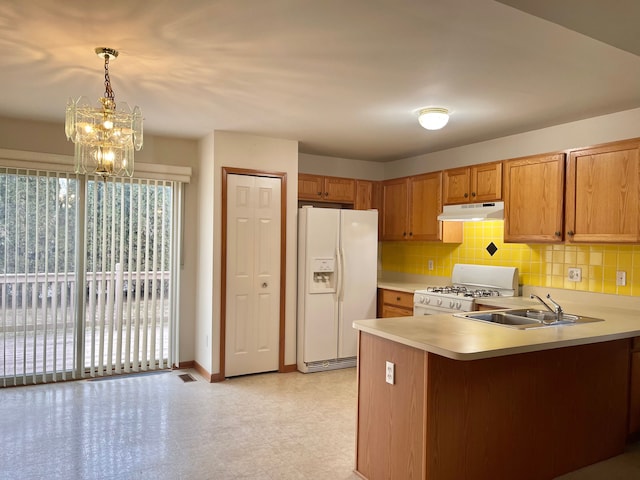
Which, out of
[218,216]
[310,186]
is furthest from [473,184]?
[218,216]

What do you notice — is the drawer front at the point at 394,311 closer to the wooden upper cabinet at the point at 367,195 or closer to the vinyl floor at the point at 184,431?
the vinyl floor at the point at 184,431

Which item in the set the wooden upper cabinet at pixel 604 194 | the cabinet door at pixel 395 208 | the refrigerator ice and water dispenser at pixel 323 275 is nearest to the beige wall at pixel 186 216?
the refrigerator ice and water dispenser at pixel 323 275

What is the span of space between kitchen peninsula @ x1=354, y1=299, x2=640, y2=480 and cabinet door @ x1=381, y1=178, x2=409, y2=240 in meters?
2.52

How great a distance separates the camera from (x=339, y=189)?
541 centimetres

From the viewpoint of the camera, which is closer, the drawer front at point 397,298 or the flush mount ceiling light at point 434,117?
the flush mount ceiling light at point 434,117

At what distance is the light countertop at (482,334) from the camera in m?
2.11

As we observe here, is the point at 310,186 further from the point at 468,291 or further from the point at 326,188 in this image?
the point at 468,291

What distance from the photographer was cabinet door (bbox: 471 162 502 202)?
4207 mm

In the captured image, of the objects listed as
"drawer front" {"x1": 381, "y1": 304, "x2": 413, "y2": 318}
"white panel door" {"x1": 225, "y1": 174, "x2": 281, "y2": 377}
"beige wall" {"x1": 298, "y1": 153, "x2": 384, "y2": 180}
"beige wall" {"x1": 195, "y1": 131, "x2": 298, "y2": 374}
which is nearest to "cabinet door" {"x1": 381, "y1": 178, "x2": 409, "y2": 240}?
"beige wall" {"x1": 298, "y1": 153, "x2": 384, "y2": 180}

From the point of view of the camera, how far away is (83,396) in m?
3.85

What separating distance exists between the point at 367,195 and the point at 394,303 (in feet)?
4.68

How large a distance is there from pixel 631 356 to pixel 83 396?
13.7ft

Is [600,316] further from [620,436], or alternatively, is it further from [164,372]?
[164,372]

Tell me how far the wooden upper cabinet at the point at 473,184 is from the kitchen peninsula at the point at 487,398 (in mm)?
1693
